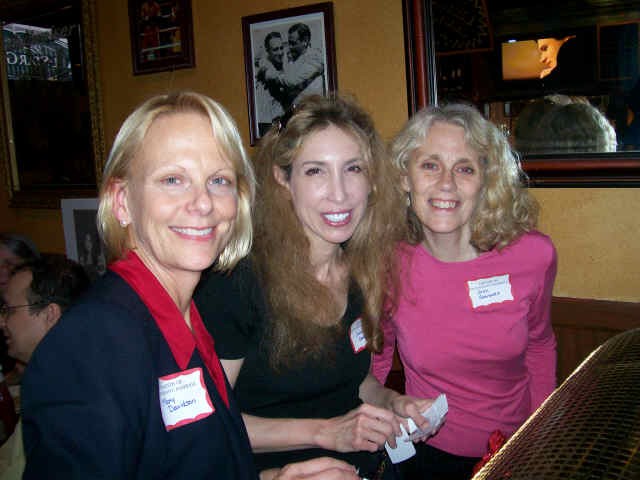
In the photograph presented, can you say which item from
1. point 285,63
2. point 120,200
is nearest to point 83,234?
point 285,63

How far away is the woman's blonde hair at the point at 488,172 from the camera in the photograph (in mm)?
1993

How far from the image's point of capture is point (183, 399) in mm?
1003

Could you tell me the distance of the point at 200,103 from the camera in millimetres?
1191

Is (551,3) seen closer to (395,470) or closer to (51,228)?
(395,470)

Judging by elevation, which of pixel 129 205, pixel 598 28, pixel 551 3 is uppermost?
pixel 551 3

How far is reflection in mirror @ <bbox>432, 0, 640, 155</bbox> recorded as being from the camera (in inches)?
88.2

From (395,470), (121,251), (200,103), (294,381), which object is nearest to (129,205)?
(121,251)

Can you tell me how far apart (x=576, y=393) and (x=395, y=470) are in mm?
1362

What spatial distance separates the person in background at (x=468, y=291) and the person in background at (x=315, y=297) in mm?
174

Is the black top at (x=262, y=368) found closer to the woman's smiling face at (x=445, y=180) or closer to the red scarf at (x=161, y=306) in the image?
the red scarf at (x=161, y=306)

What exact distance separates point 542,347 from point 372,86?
169 cm

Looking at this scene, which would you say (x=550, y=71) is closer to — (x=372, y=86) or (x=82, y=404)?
(x=372, y=86)

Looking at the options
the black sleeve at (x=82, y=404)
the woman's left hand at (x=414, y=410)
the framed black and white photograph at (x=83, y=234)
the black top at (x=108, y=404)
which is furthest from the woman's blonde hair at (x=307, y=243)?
the framed black and white photograph at (x=83, y=234)

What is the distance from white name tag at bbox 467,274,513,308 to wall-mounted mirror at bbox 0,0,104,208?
3.17 meters
